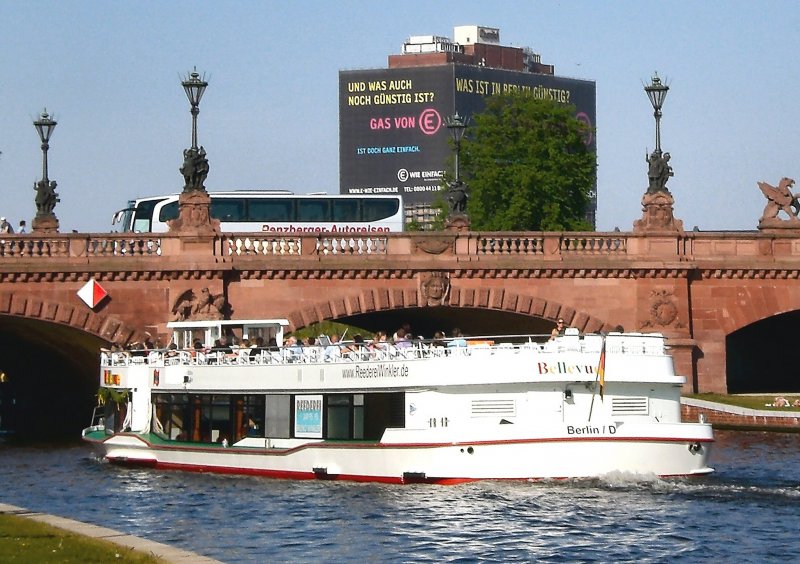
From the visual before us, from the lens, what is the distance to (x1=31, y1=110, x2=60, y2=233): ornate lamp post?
2442 inches

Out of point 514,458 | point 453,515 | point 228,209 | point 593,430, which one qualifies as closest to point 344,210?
point 228,209

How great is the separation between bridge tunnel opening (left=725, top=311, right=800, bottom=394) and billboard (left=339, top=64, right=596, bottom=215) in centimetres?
7889

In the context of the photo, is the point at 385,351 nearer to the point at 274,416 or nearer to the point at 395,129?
the point at 274,416

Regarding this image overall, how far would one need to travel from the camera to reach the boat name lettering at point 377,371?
42656mm

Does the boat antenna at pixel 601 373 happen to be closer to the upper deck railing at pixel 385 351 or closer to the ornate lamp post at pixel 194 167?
the upper deck railing at pixel 385 351

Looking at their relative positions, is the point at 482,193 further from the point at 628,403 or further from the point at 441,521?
the point at 441,521

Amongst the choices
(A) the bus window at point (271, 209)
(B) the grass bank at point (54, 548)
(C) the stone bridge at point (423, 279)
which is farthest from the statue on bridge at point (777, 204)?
(B) the grass bank at point (54, 548)

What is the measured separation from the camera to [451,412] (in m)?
41.8

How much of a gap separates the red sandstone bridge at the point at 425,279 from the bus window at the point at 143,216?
14553 mm

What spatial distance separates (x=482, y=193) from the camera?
88.6 meters

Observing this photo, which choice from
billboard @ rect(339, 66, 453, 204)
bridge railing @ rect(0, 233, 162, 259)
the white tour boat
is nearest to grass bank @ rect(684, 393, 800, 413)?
the white tour boat

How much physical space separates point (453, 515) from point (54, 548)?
38.3ft

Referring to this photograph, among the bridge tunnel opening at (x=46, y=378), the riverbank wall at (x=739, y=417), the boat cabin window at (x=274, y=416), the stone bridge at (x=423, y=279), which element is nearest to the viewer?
the boat cabin window at (x=274, y=416)

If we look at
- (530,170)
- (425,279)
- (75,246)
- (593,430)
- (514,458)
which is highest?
(530,170)
